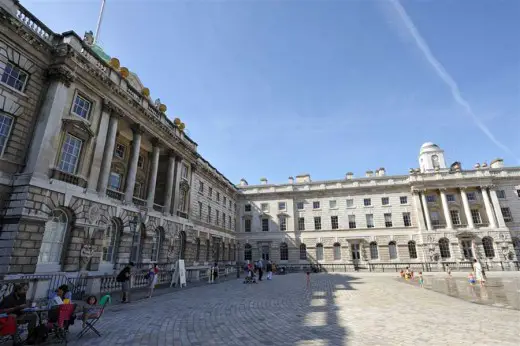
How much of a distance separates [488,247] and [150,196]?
4418 cm

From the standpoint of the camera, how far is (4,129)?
12.3 meters

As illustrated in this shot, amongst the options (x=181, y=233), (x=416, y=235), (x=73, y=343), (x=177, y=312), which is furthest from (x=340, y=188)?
(x=73, y=343)

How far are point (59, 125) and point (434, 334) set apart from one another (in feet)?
59.4

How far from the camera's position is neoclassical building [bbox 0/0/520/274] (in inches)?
497

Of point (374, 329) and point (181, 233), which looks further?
point (181, 233)

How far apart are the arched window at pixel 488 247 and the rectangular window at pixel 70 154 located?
4810 cm

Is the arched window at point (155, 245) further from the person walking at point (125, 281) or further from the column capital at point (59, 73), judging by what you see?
the column capital at point (59, 73)

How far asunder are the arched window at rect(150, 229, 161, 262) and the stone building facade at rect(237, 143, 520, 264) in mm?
22197

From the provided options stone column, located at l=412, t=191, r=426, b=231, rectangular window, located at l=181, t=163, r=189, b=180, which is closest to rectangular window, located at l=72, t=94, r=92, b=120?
rectangular window, located at l=181, t=163, r=189, b=180

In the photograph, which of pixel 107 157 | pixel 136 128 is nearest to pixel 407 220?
pixel 136 128

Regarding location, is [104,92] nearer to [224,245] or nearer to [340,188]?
[224,245]

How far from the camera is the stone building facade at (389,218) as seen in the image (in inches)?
1426

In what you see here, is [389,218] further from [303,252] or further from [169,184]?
[169,184]

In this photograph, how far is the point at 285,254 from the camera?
41.0m
